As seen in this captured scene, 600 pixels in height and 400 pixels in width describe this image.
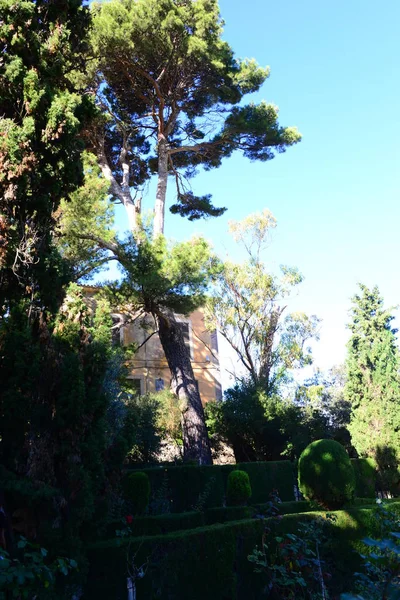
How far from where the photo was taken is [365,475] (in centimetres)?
1437

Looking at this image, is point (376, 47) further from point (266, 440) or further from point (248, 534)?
point (266, 440)

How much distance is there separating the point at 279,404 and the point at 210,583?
13.0 meters

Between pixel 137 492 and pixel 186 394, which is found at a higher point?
pixel 186 394

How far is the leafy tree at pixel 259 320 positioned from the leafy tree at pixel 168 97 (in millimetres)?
4816

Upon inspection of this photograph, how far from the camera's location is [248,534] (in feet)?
22.3

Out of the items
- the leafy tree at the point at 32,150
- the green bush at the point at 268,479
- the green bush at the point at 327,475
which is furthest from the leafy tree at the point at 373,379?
the leafy tree at the point at 32,150

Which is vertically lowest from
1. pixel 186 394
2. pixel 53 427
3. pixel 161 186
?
pixel 53 427

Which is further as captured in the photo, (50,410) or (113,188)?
(113,188)

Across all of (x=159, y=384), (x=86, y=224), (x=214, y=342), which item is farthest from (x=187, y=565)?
(x=214, y=342)

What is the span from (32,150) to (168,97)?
1100 centimetres

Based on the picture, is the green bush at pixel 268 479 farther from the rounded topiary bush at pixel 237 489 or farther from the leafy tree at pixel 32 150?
the leafy tree at pixel 32 150

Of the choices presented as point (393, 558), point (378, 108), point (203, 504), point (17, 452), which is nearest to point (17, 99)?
point (17, 452)

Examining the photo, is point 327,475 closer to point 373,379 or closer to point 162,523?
point 162,523

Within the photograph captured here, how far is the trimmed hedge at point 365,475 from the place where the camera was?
46.2ft
